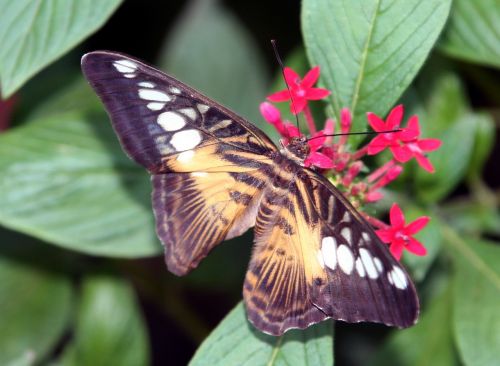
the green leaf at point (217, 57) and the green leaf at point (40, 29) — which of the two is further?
the green leaf at point (217, 57)

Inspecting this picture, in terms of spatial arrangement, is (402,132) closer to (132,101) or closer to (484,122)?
(132,101)

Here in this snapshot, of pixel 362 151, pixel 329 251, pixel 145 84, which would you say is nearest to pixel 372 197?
pixel 362 151

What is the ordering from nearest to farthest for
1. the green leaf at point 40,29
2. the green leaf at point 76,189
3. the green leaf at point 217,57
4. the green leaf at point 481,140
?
the green leaf at point 40,29 → the green leaf at point 76,189 → the green leaf at point 481,140 → the green leaf at point 217,57

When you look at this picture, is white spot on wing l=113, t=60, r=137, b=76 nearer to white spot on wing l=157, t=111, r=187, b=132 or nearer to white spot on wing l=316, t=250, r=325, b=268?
white spot on wing l=157, t=111, r=187, b=132

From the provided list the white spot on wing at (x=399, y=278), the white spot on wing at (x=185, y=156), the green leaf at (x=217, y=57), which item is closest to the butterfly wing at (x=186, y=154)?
→ the white spot on wing at (x=185, y=156)

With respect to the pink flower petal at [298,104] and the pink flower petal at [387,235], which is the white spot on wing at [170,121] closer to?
the pink flower petal at [298,104]

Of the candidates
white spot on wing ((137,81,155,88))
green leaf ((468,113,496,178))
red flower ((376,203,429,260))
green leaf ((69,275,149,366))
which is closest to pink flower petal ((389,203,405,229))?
red flower ((376,203,429,260))
